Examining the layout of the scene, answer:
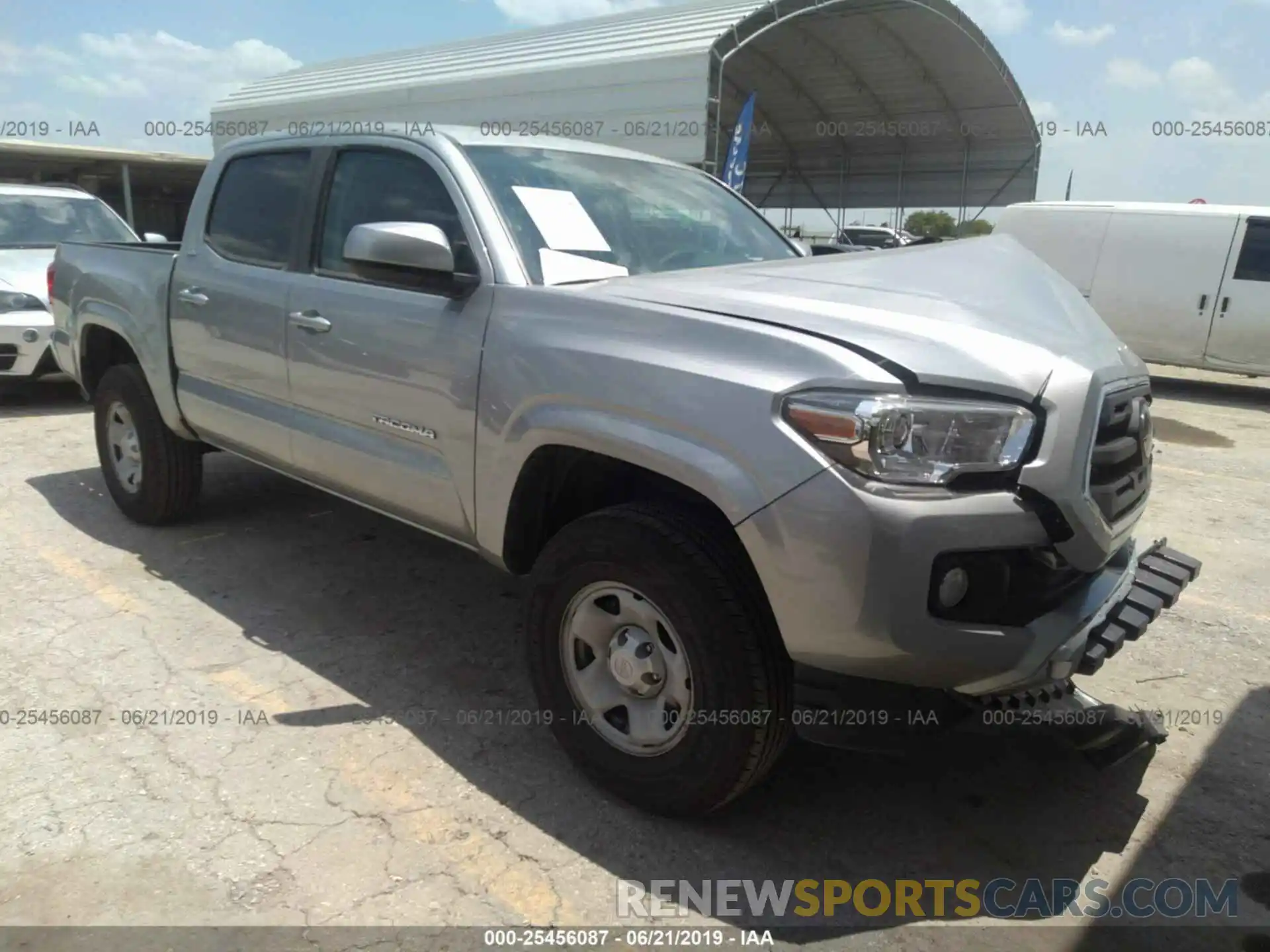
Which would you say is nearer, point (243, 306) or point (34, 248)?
point (243, 306)

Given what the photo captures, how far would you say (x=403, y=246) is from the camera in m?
2.84

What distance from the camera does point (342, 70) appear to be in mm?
25938

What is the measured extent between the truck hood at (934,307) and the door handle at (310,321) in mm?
1201

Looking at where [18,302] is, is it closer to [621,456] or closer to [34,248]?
[34,248]

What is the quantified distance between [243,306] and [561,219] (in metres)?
1.56

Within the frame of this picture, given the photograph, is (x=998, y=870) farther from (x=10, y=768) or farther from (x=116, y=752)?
(x=10, y=768)

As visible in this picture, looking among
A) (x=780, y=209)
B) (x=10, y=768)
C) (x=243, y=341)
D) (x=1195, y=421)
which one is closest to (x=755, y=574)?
(x=10, y=768)

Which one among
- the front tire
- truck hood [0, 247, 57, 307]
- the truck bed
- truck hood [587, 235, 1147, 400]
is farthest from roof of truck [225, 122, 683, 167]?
truck hood [0, 247, 57, 307]

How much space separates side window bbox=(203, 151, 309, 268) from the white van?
991 cm

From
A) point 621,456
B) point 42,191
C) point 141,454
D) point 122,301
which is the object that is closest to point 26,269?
point 42,191

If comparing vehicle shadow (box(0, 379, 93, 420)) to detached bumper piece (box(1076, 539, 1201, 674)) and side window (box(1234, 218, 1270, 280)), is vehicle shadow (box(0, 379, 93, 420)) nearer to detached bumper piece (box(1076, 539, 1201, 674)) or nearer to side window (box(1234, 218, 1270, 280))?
detached bumper piece (box(1076, 539, 1201, 674))

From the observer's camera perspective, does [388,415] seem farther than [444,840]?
Yes

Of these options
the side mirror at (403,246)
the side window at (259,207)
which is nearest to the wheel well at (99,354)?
the side window at (259,207)

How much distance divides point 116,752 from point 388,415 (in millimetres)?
1346
